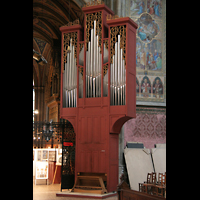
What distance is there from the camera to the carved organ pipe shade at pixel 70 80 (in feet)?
42.1

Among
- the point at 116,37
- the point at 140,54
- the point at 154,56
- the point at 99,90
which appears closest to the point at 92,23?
the point at 116,37

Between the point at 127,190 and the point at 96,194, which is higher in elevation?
the point at 127,190

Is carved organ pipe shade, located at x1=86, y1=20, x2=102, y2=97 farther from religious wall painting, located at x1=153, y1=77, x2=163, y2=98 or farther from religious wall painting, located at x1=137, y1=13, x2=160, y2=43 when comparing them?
religious wall painting, located at x1=153, y1=77, x2=163, y2=98

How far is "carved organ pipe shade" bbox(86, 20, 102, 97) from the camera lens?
490 inches

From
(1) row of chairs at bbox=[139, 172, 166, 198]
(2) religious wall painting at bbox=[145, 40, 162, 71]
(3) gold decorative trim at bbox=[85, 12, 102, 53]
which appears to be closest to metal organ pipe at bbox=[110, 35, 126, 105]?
(3) gold decorative trim at bbox=[85, 12, 102, 53]

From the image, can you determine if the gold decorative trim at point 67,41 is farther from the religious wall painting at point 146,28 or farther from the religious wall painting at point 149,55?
the religious wall painting at point 146,28

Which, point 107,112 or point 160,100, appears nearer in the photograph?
point 107,112

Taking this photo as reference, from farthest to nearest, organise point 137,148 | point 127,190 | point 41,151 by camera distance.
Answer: point 41,151, point 137,148, point 127,190

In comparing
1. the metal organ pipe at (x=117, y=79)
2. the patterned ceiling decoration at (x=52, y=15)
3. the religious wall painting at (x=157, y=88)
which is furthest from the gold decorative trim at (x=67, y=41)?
the religious wall painting at (x=157, y=88)
